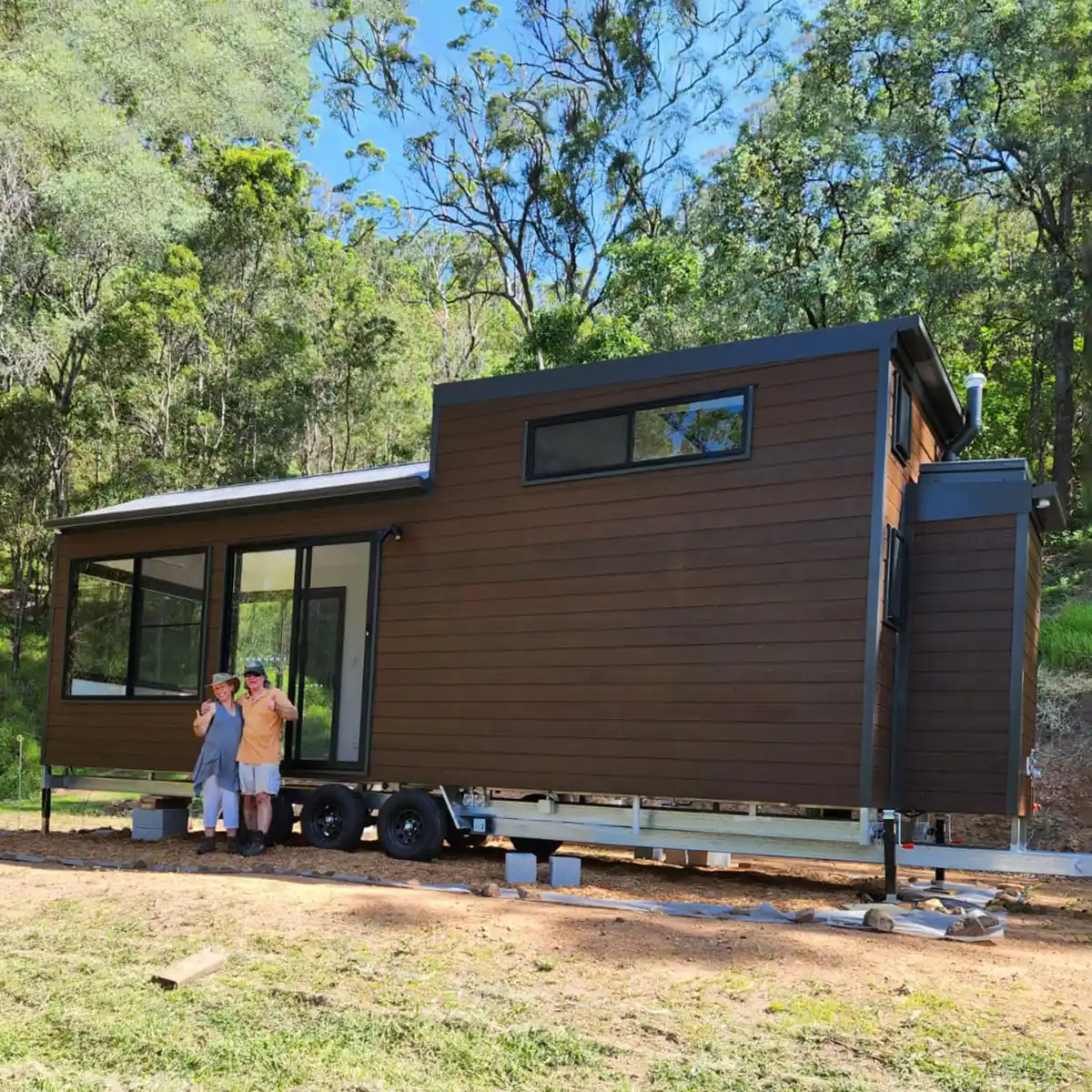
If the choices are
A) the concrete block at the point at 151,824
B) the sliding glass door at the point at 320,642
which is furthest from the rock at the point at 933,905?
the concrete block at the point at 151,824

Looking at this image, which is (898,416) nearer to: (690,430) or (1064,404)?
(690,430)

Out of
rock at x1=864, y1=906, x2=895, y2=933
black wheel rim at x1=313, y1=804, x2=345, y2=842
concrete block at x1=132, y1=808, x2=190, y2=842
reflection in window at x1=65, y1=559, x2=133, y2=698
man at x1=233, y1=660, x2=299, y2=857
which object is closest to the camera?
rock at x1=864, y1=906, x2=895, y2=933

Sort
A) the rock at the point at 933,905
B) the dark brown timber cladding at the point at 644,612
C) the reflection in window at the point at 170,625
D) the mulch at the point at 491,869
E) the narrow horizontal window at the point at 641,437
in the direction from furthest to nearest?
1. the reflection in window at the point at 170,625
2. the narrow horizontal window at the point at 641,437
3. the mulch at the point at 491,869
4. the dark brown timber cladding at the point at 644,612
5. the rock at the point at 933,905

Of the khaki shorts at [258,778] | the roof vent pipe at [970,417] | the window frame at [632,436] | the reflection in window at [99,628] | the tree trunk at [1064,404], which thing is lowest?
the khaki shorts at [258,778]

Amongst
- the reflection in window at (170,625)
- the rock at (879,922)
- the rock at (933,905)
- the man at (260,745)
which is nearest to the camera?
the rock at (879,922)

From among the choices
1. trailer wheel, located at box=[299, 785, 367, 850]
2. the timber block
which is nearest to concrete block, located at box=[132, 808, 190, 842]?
trailer wheel, located at box=[299, 785, 367, 850]

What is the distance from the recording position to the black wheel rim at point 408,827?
9.28 metres

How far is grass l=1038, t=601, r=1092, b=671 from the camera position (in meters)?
14.6

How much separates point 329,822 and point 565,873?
9.04 ft

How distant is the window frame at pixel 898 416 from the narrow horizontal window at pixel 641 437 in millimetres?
989

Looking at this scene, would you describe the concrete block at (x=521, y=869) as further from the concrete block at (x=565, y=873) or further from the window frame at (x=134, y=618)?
the window frame at (x=134, y=618)

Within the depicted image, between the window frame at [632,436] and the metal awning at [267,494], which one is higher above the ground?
the window frame at [632,436]

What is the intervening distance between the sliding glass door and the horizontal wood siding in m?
0.26

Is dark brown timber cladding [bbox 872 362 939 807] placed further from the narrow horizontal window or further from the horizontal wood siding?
the narrow horizontal window
